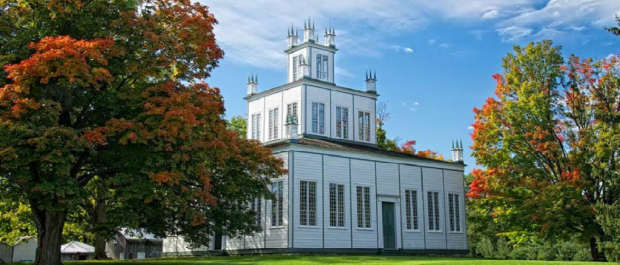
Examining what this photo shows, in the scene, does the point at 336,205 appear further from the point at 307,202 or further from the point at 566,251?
the point at 566,251

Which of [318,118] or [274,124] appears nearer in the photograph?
[318,118]

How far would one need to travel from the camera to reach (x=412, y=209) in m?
37.3

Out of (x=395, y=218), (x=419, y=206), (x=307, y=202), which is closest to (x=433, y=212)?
(x=419, y=206)

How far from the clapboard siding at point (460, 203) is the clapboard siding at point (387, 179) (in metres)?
4.46

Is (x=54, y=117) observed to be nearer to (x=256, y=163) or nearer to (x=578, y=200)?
(x=256, y=163)

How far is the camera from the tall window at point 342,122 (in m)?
40.0

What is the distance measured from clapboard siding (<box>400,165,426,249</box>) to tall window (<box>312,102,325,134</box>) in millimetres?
5696

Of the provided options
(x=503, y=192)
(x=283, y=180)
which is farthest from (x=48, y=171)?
(x=503, y=192)

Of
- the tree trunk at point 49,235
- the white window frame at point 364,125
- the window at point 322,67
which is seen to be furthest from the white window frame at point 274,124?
the tree trunk at point 49,235

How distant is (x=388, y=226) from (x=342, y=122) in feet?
25.4

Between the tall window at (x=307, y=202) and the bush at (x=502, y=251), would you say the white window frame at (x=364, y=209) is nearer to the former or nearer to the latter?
the tall window at (x=307, y=202)

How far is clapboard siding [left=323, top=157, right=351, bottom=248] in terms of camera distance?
33344 millimetres

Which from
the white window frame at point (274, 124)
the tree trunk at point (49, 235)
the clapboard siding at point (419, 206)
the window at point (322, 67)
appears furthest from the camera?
the window at point (322, 67)

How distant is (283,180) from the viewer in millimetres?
32844
